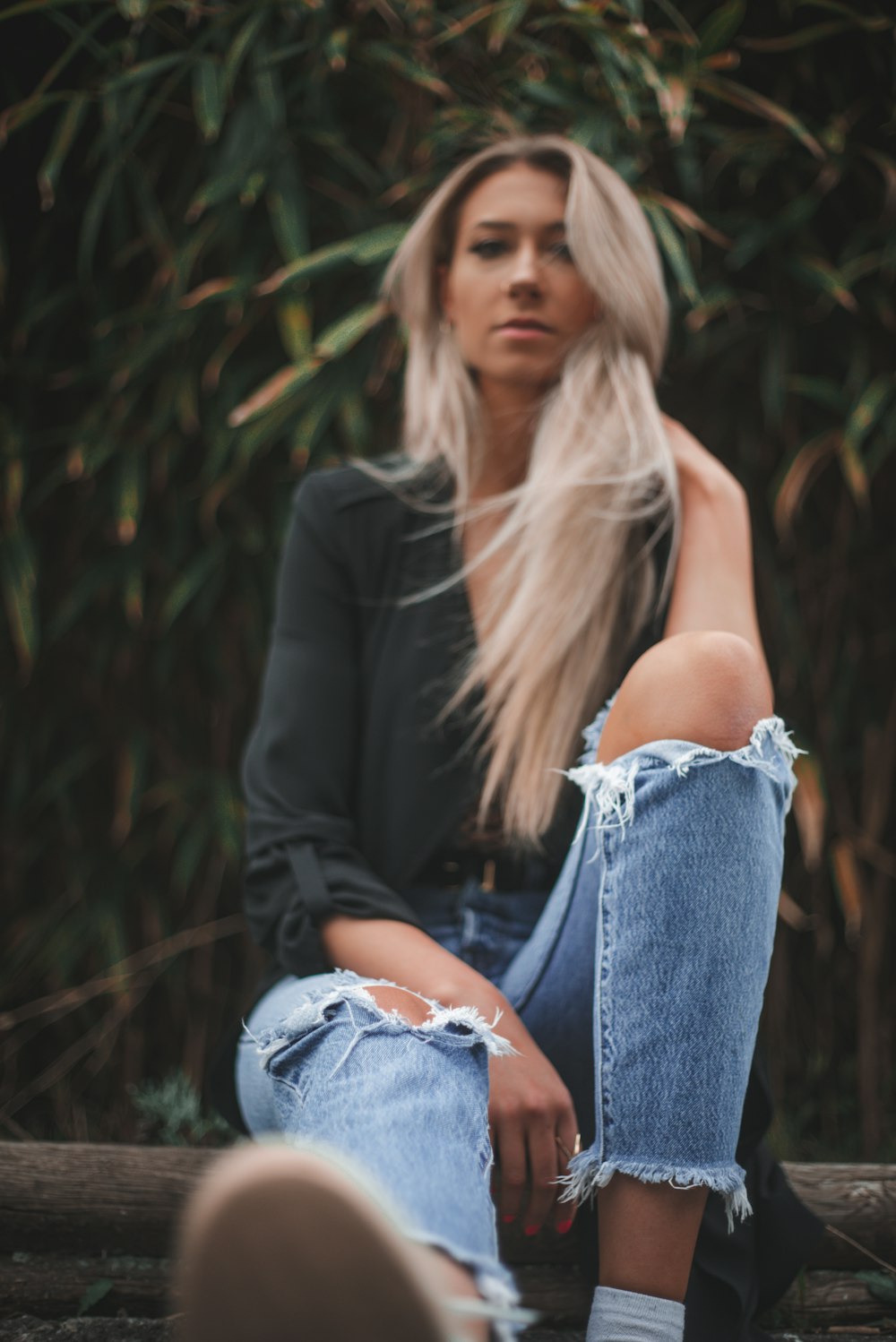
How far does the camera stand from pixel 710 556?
119cm

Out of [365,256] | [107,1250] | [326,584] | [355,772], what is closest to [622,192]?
[365,256]

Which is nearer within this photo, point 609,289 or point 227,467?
point 609,289

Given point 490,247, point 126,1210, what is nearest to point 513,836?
point 126,1210

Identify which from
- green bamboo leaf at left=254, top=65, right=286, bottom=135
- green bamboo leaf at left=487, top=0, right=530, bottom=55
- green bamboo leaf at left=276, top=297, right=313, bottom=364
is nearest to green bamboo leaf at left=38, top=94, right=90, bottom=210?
green bamboo leaf at left=254, top=65, right=286, bottom=135

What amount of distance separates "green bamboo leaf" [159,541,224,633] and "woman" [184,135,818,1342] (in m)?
0.46

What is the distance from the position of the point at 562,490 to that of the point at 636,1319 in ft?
2.59

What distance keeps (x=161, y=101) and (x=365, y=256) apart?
40 centimetres

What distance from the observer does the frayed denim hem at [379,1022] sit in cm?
79

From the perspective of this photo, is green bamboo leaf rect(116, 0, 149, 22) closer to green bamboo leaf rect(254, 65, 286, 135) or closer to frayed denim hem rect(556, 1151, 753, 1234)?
green bamboo leaf rect(254, 65, 286, 135)

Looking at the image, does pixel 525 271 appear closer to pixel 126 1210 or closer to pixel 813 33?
pixel 813 33

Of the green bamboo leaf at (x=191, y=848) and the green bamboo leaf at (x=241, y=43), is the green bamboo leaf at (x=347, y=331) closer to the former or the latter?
the green bamboo leaf at (x=241, y=43)

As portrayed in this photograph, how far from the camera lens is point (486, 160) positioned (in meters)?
1.33

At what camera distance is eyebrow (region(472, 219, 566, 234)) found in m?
1.28

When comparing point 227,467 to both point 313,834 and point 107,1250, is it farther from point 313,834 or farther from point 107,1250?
point 107,1250
